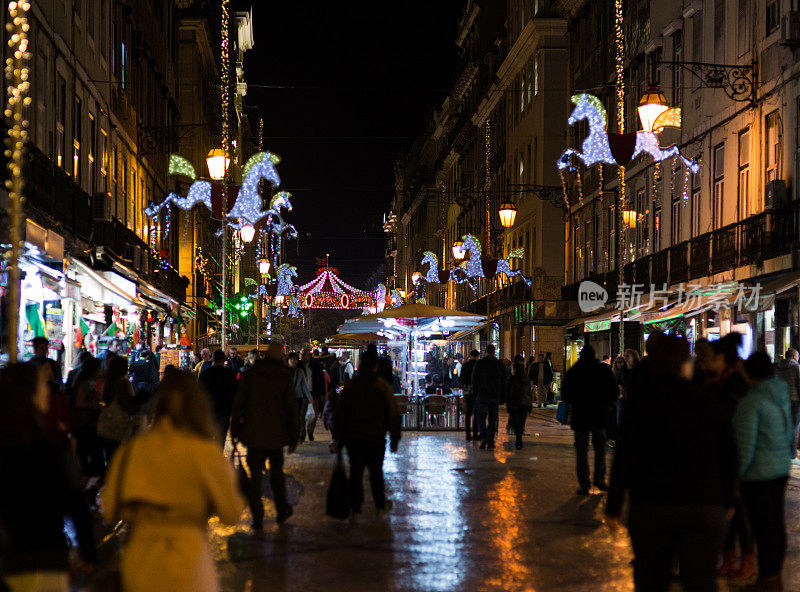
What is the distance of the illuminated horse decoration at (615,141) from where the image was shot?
2116cm

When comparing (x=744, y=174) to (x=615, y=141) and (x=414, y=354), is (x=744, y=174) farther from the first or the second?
(x=414, y=354)

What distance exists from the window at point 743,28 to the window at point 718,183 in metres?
2.46

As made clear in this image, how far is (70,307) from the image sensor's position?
23969mm

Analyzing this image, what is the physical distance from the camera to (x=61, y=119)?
24016mm

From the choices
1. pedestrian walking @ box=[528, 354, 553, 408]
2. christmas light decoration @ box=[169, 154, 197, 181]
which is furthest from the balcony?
christmas light decoration @ box=[169, 154, 197, 181]

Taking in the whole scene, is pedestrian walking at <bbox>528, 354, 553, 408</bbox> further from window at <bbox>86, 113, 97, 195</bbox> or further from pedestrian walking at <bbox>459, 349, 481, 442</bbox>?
window at <bbox>86, 113, 97, 195</bbox>

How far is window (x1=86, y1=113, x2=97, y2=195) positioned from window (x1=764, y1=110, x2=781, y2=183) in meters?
15.0

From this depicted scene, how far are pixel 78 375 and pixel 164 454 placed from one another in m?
8.64

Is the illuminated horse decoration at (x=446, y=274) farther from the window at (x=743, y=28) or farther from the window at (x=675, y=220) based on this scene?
the window at (x=743, y=28)

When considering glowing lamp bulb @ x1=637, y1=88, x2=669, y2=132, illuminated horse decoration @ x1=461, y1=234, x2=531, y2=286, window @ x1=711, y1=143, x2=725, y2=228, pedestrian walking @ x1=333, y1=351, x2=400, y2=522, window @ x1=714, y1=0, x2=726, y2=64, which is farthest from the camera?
illuminated horse decoration @ x1=461, y1=234, x2=531, y2=286

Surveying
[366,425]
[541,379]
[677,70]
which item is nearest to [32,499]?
[366,425]

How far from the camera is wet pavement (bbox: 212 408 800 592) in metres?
8.91

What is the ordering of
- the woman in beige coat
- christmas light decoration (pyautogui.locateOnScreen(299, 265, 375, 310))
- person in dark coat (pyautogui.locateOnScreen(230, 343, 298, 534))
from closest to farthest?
the woman in beige coat
person in dark coat (pyautogui.locateOnScreen(230, 343, 298, 534))
christmas light decoration (pyautogui.locateOnScreen(299, 265, 375, 310))

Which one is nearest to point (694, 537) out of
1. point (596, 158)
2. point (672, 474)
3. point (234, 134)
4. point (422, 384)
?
point (672, 474)
